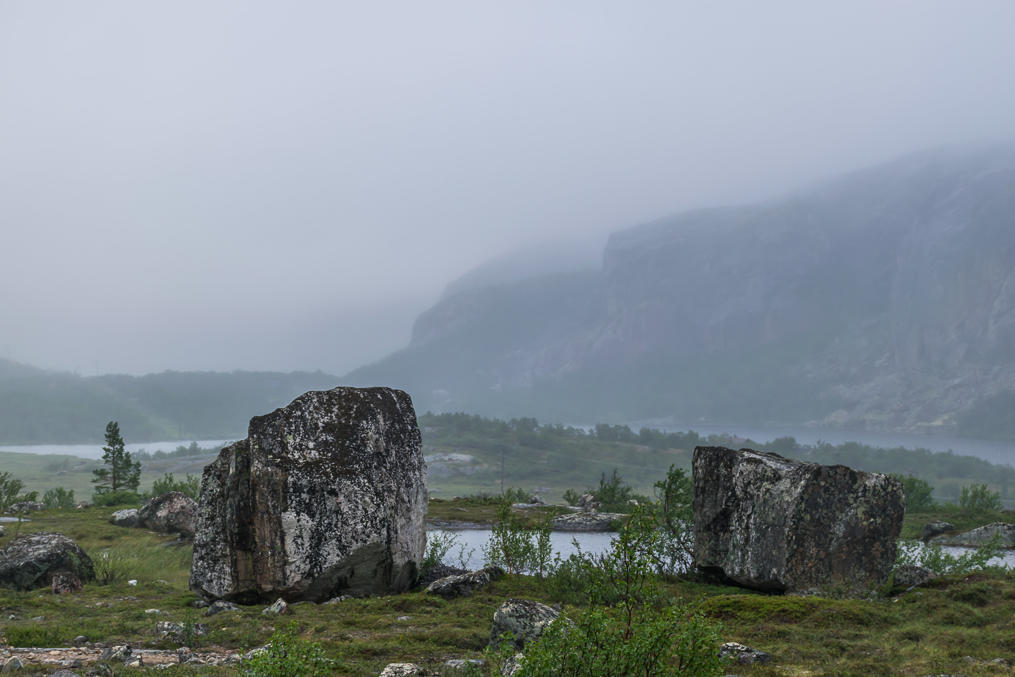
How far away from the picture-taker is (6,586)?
20203 millimetres

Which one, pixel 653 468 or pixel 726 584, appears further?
pixel 653 468

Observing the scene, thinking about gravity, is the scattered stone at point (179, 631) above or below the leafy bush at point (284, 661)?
below

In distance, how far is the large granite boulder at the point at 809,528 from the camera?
18859 millimetres

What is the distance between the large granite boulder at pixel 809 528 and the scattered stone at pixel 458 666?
33.4 feet

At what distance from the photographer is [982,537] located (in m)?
35.9

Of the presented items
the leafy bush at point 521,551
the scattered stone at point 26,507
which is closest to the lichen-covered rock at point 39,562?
the leafy bush at point 521,551

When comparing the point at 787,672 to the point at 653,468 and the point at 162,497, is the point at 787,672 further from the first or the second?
the point at 653,468

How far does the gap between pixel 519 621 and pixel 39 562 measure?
16256 mm

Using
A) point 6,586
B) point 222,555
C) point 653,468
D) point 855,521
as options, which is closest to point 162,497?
point 6,586

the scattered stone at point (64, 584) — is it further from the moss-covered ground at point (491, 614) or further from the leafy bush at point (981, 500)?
the leafy bush at point (981, 500)

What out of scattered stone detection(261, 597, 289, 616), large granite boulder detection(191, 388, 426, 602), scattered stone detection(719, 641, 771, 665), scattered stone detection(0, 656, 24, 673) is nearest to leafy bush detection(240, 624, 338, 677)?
scattered stone detection(0, 656, 24, 673)

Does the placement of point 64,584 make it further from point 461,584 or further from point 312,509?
point 461,584

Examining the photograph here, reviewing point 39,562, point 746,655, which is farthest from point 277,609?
point 746,655

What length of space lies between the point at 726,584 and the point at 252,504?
13.6 m
